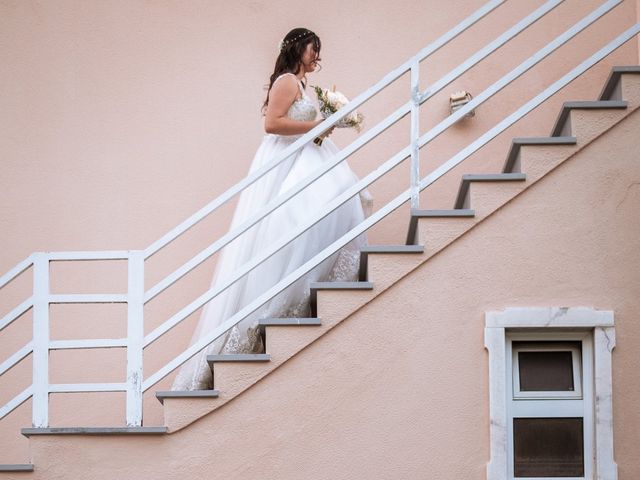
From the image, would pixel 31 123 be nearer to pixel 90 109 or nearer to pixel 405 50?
pixel 90 109

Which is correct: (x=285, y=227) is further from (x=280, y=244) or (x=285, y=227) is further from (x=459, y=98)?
(x=459, y=98)

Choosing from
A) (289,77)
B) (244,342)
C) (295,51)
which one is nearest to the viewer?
(244,342)

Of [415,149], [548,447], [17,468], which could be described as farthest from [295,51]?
[17,468]

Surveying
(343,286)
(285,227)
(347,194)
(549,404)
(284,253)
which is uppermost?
(347,194)

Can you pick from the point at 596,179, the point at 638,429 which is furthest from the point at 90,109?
the point at 638,429

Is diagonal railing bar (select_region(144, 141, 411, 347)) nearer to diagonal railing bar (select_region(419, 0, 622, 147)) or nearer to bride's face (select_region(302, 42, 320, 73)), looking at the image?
diagonal railing bar (select_region(419, 0, 622, 147))

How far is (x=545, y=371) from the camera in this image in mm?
7930

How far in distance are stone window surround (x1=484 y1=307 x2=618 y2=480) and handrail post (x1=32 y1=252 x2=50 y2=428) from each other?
2.25 metres

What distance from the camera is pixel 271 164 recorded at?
8.03 metres

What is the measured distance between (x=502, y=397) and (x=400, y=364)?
54cm

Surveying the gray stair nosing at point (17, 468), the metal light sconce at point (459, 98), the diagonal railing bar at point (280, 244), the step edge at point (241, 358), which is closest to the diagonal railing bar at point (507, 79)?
the diagonal railing bar at point (280, 244)

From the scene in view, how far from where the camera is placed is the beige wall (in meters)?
7.68

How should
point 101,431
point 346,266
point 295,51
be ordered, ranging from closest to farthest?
point 101,431 → point 346,266 → point 295,51

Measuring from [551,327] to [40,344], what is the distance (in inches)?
103
